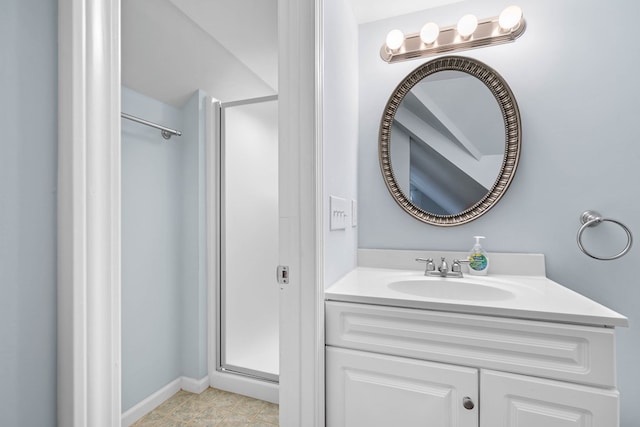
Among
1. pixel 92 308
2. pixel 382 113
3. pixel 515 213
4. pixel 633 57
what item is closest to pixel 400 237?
pixel 515 213

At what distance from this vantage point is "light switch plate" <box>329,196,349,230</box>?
1207mm

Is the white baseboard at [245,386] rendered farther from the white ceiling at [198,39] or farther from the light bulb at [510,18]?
the light bulb at [510,18]

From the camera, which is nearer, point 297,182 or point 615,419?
point 615,419

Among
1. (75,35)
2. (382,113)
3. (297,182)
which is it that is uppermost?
(382,113)

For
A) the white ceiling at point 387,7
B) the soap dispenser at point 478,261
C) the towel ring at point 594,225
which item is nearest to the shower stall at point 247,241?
the white ceiling at point 387,7

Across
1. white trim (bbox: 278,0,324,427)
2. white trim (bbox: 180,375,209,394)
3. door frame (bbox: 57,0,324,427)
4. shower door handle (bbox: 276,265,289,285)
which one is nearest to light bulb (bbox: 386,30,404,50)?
white trim (bbox: 278,0,324,427)

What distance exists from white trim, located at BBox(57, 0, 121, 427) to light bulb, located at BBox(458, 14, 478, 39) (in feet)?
4.99

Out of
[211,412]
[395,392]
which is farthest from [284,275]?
[211,412]

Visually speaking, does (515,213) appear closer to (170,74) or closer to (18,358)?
(18,358)

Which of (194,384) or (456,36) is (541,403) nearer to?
(456,36)

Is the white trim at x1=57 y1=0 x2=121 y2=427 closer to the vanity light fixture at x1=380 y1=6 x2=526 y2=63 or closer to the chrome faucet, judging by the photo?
the chrome faucet

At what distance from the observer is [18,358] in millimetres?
417

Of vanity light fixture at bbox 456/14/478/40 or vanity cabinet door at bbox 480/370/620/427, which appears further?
vanity light fixture at bbox 456/14/478/40

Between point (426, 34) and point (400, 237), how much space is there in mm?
1012
